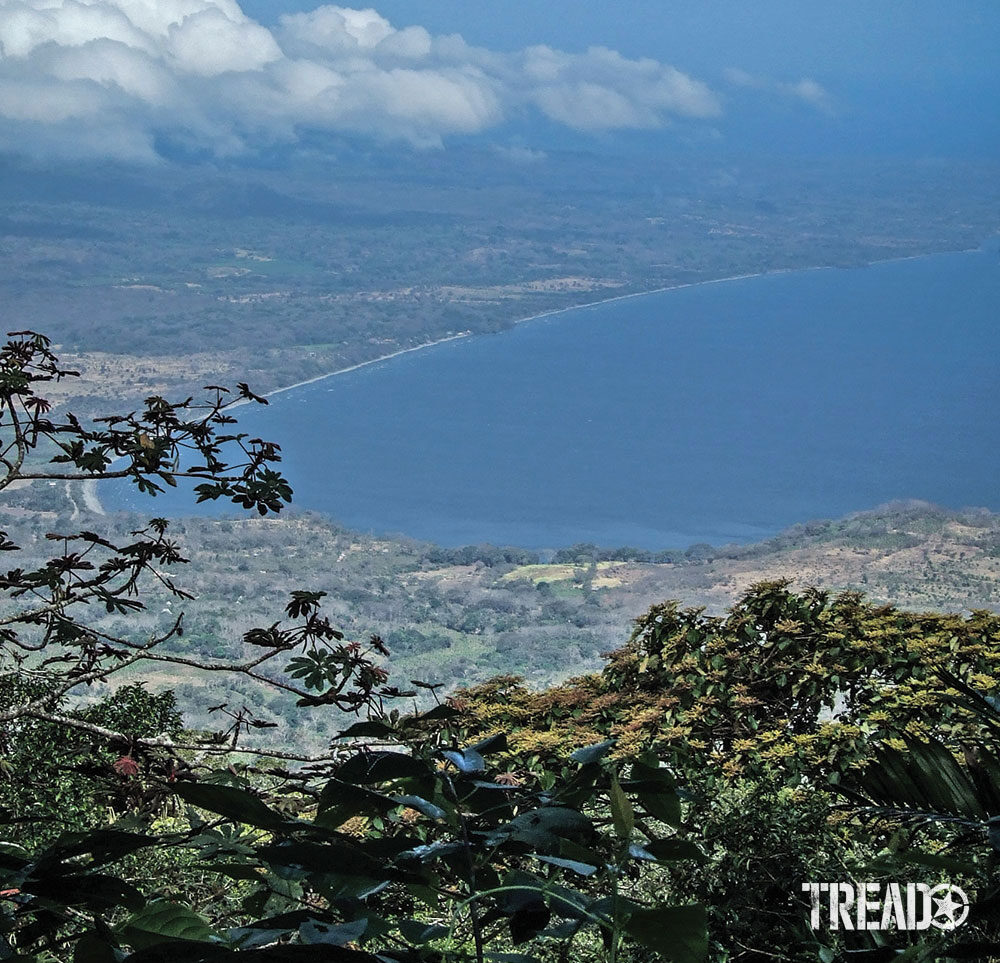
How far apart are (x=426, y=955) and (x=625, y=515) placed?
50.5 feet

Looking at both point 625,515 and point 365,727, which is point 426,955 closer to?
point 365,727

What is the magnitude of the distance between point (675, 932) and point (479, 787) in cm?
17

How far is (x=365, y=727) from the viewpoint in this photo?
1.74 ft

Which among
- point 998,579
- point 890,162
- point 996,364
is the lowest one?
point 998,579

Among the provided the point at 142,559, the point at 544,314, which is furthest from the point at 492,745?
the point at 544,314

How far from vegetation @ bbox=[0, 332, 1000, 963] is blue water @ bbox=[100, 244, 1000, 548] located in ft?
36.3

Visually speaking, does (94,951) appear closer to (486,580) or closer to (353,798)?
(353,798)

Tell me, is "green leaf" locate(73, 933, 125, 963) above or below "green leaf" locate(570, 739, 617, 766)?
below

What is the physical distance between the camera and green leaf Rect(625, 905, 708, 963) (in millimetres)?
386

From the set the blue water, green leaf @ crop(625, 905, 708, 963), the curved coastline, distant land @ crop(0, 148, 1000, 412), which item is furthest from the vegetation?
distant land @ crop(0, 148, 1000, 412)

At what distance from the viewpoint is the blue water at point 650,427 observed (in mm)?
15570

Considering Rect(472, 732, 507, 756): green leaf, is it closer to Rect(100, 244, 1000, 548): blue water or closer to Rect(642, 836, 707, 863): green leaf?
Rect(642, 836, 707, 863): green leaf

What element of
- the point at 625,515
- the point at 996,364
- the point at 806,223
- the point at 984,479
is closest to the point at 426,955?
the point at 625,515

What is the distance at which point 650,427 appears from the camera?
21375 mm
